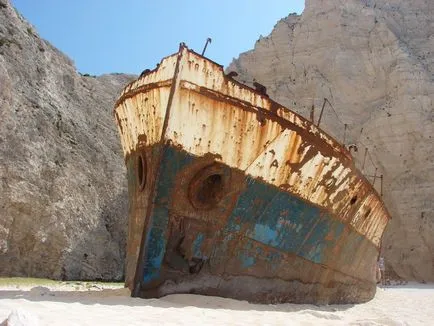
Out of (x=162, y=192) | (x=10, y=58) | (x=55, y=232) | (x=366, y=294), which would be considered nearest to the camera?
(x=162, y=192)

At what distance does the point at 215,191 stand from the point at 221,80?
1201 millimetres

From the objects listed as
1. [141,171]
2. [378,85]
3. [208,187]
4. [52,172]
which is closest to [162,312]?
[208,187]

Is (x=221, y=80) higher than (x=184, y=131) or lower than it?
higher

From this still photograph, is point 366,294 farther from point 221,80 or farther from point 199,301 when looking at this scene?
point 221,80

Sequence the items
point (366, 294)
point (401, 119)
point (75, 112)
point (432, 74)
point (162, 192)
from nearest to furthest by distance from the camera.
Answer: point (162, 192)
point (366, 294)
point (75, 112)
point (401, 119)
point (432, 74)

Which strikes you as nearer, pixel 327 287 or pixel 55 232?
pixel 327 287

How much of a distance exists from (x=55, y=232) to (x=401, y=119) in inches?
867

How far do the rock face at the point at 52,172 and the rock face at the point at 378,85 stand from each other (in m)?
15.7

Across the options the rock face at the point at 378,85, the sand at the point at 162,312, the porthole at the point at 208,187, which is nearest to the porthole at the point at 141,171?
the porthole at the point at 208,187

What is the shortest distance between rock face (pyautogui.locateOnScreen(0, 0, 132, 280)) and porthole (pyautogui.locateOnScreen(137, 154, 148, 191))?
7.76 m

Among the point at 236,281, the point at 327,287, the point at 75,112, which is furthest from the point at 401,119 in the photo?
the point at 236,281

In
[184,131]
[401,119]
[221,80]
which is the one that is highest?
[401,119]

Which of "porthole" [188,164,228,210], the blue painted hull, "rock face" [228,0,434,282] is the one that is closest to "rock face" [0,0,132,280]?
the blue painted hull

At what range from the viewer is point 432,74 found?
29.8m
